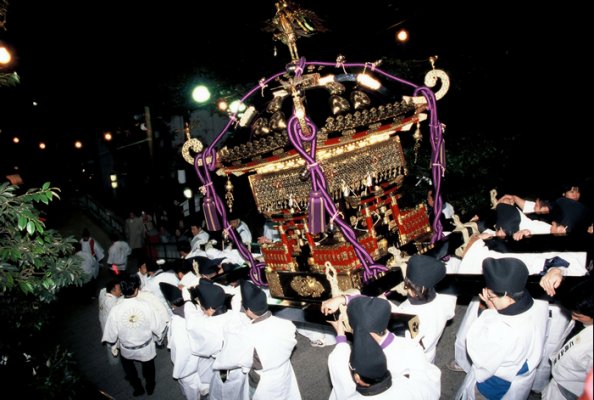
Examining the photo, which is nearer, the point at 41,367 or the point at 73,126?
the point at 41,367

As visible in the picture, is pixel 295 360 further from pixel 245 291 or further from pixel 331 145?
pixel 331 145

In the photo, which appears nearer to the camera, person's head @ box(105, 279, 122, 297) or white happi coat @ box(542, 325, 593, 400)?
white happi coat @ box(542, 325, 593, 400)

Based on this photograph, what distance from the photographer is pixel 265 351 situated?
3818mm

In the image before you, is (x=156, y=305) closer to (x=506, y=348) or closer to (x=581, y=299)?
(x=506, y=348)

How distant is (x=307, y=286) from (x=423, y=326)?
1291 mm

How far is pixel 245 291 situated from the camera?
3.74 m

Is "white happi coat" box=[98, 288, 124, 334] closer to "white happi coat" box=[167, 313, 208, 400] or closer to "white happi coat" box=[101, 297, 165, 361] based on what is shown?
"white happi coat" box=[101, 297, 165, 361]

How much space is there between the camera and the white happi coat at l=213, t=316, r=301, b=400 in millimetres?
3818

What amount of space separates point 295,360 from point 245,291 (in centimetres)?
253

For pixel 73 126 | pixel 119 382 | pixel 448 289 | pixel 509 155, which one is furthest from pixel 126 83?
pixel 448 289

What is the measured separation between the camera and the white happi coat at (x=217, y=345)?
4293mm

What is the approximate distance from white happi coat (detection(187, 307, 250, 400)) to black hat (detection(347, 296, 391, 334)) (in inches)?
80.1

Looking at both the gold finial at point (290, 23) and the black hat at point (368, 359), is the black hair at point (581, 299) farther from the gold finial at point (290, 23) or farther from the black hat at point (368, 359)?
the gold finial at point (290, 23)

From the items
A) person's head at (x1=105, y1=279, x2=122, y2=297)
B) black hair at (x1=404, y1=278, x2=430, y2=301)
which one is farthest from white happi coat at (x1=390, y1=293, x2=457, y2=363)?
person's head at (x1=105, y1=279, x2=122, y2=297)
